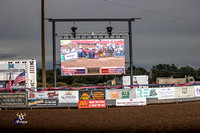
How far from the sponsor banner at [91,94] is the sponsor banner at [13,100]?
16.7ft

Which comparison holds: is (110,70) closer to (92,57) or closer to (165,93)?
(92,57)

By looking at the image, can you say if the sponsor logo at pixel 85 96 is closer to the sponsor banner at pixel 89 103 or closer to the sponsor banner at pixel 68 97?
the sponsor banner at pixel 89 103

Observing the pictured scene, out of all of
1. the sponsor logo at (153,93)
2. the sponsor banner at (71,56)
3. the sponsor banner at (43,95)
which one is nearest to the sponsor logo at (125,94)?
the sponsor logo at (153,93)

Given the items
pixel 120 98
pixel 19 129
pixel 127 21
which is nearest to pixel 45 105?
pixel 120 98

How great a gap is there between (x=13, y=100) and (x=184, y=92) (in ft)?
53.9

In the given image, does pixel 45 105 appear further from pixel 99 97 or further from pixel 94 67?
pixel 94 67

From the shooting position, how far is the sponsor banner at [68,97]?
76.9 feet

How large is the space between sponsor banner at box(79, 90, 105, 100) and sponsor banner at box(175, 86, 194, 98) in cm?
768

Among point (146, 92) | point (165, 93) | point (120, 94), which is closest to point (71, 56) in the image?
point (120, 94)

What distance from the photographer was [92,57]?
2800 centimetres

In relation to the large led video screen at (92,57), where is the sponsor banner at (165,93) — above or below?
below

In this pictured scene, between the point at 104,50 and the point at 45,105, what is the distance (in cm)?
874

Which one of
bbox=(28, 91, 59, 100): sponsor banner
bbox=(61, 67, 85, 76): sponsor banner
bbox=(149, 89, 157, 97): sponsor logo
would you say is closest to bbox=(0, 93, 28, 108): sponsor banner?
bbox=(28, 91, 59, 100): sponsor banner

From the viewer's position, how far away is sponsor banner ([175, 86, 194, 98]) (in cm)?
2583
